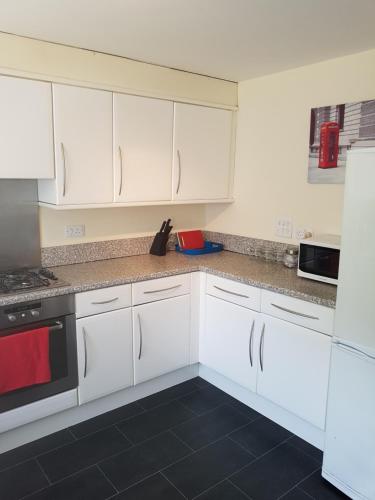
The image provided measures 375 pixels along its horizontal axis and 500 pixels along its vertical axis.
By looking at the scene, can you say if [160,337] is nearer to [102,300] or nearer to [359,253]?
[102,300]

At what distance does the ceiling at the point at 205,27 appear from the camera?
176cm

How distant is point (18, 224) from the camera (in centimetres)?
254

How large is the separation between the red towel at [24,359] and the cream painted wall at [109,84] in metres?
0.78

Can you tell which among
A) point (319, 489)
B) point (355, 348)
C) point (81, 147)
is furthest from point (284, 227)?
point (319, 489)

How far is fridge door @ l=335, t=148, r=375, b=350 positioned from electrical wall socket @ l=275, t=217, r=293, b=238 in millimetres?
1110

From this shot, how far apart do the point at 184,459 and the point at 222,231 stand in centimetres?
183

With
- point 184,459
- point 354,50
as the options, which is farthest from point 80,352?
point 354,50

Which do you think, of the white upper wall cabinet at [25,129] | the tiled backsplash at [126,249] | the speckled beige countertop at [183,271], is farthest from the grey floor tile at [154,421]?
the white upper wall cabinet at [25,129]

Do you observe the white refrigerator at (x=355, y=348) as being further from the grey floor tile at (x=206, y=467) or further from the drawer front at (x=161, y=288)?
the drawer front at (x=161, y=288)

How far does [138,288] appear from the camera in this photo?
8.30 ft

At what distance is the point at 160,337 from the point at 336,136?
68.1 inches

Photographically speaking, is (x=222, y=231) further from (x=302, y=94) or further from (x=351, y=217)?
(x=351, y=217)

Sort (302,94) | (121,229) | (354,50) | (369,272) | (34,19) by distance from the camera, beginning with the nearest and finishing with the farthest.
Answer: (369,272) → (34,19) → (354,50) → (302,94) → (121,229)

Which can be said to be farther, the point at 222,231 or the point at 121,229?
the point at 222,231
